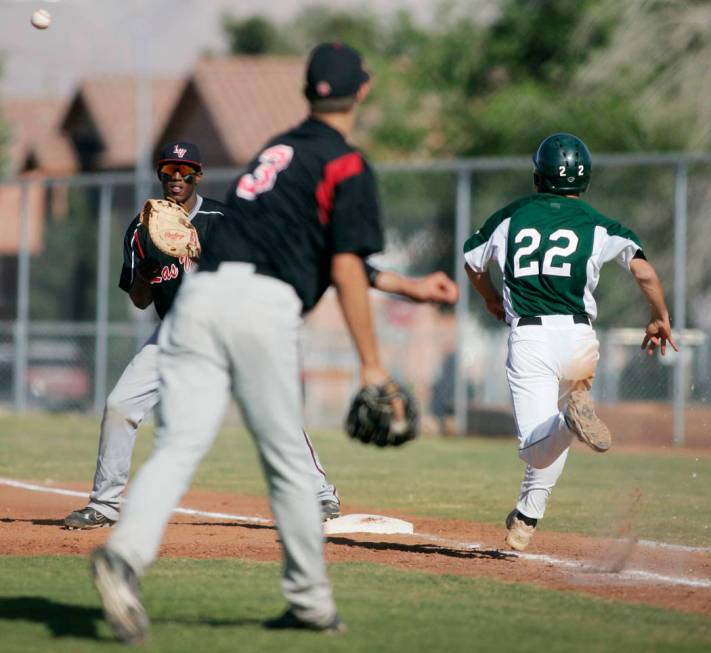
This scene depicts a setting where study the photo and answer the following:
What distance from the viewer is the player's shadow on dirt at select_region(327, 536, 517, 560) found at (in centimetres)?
751

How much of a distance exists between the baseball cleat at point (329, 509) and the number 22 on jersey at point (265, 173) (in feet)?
11.6

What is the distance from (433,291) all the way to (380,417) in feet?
1.76

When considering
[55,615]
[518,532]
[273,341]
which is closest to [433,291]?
[273,341]

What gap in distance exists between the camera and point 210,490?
11.4 m

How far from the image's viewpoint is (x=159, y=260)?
8.16 metres

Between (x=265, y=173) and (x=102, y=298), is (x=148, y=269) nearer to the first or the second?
(x=265, y=173)

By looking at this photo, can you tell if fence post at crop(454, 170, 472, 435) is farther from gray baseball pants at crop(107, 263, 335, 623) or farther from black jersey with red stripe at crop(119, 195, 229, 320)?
gray baseball pants at crop(107, 263, 335, 623)

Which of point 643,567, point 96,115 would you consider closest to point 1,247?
point 96,115

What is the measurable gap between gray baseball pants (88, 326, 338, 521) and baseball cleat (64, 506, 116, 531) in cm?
3

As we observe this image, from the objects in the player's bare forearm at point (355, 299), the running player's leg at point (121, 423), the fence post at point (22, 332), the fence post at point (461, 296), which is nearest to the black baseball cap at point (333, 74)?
the player's bare forearm at point (355, 299)

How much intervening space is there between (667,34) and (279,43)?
163 ft

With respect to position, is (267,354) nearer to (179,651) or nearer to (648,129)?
(179,651)

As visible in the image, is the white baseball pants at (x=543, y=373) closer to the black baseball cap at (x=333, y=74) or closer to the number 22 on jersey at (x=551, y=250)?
the number 22 on jersey at (x=551, y=250)

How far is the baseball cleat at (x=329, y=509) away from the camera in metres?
8.44
